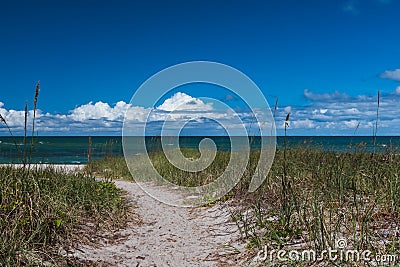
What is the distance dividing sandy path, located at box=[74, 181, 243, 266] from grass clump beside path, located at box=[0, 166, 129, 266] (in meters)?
0.38

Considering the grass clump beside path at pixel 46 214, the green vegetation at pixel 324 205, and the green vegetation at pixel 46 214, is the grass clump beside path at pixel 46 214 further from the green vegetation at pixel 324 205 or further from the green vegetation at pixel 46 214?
the green vegetation at pixel 324 205

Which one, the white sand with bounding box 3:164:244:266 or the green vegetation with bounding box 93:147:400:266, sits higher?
the green vegetation with bounding box 93:147:400:266

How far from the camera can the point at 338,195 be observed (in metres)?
5.44

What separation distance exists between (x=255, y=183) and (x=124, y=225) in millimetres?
2435

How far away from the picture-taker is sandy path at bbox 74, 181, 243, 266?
503cm

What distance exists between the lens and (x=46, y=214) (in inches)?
204

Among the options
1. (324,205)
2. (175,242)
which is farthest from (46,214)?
(324,205)

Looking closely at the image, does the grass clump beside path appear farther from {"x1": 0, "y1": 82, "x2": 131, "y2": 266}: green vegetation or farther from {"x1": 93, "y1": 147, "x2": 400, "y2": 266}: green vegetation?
{"x1": 93, "y1": 147, "x2": 400, "y2": 266}: green vegetation

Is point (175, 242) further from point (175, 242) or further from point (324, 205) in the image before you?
point (324, 205)

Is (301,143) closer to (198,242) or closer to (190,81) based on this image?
(190,81)

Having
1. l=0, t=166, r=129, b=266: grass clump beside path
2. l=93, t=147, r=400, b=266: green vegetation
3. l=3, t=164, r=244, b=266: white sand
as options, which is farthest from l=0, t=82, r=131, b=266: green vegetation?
l=93, t=147, r=400, b=266: green vegetation

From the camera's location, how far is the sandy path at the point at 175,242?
5.03 m

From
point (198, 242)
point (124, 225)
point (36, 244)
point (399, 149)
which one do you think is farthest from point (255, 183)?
point (36, 244)

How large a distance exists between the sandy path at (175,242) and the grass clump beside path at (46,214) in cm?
38
